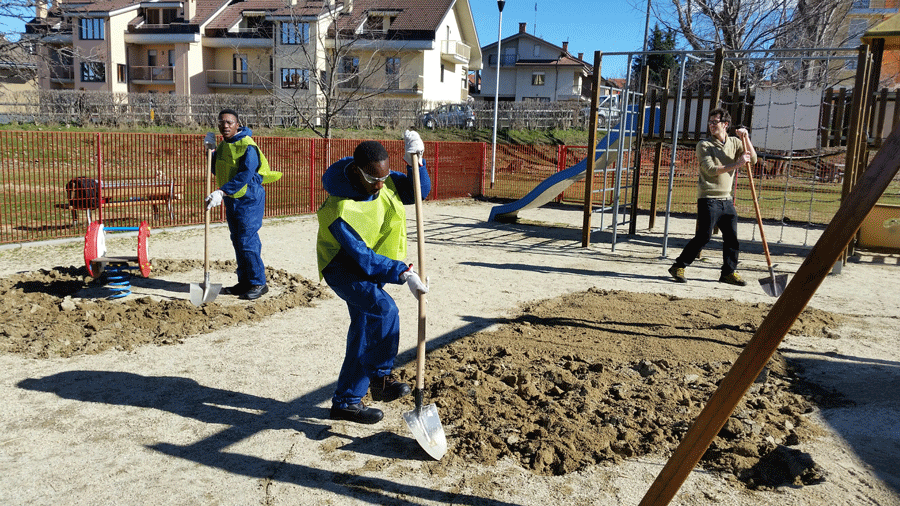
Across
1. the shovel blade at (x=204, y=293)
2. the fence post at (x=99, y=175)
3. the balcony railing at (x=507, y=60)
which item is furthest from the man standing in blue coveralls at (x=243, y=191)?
the balcony railing at (x=507, y=60)

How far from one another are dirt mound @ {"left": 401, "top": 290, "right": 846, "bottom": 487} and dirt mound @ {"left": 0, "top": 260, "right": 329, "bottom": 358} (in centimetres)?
235

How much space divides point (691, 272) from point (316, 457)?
281 inches

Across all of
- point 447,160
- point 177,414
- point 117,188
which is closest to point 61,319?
point 177,414

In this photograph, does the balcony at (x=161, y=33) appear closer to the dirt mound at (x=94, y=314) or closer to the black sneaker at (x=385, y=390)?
the dirt mound at (x=94, y=314)

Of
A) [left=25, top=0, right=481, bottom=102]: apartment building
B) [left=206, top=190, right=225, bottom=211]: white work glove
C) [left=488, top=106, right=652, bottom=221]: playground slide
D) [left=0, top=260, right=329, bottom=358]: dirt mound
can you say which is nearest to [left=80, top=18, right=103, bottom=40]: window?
[left=25, top=0, right=481, bottom=102]: apartment building

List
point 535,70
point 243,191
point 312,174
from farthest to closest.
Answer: point 535,70 → point 312,174 → point 243,191

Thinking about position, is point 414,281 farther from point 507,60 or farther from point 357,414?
point 507,60

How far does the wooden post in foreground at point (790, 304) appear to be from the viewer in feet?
7.32

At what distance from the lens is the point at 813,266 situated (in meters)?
2.29

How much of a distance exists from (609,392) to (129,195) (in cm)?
991

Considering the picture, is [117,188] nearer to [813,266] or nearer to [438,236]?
[438,236]

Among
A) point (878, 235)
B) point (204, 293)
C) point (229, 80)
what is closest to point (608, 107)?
point (878, 235)

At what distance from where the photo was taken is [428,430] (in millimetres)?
3848

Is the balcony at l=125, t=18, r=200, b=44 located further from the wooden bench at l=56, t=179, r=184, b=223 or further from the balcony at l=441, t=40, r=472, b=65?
the wooden bench at l=56, t=179, r=184, b=223
